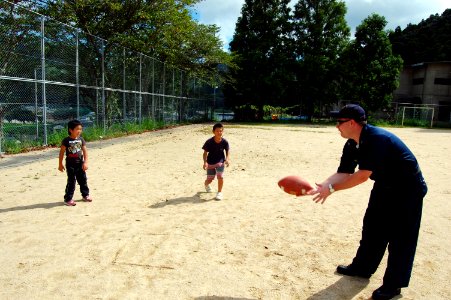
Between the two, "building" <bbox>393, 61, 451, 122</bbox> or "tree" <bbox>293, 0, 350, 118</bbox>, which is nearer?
"tree" <bbox>293, 0, 350, 118</bbox>

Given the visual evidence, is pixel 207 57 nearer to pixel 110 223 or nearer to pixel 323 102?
pixel 323 102

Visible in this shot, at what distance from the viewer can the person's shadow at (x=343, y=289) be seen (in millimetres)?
3359

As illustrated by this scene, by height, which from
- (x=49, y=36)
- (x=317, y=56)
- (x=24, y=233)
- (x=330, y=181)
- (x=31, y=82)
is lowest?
(x=24, y=233)

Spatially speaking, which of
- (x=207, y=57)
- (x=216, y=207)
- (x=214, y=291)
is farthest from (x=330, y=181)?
(x=207, y=57)

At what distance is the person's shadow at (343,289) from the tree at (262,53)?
34.9 m

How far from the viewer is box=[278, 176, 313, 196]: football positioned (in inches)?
131

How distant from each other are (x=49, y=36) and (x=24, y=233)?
10.1 metres

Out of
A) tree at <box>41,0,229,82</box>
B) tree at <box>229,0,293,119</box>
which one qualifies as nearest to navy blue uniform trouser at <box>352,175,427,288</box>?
tree at <box>41,0,229,82</box>

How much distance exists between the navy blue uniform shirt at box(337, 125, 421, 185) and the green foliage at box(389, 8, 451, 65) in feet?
182

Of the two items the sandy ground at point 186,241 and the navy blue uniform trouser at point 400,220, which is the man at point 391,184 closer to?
the navy blue uniform trouser at point 400,220

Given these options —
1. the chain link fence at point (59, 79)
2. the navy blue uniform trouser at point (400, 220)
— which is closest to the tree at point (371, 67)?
the chain link fence at point (59, 79)

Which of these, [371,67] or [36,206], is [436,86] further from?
[36,206]

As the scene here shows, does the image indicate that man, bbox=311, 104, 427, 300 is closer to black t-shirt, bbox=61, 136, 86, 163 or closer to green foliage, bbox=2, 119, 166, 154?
black t-shirt, bbox=61, 136, 86, 163

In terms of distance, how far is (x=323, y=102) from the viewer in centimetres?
4041
